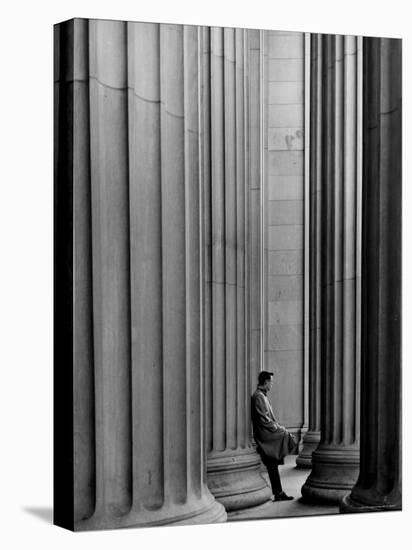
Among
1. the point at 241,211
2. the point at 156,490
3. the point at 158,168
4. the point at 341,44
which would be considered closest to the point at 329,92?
the point at 341,44

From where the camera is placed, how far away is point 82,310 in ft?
64.5

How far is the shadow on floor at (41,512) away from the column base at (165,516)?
129 centimetres

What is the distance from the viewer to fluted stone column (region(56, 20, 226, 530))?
1967 cm

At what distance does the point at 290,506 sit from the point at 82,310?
465 centimetres

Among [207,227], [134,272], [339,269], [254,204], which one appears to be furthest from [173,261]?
[339,269]

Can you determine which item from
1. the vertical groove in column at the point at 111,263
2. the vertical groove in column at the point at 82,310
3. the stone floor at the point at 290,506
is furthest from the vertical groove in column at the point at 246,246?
the vertical groove in column at the point at 82,310

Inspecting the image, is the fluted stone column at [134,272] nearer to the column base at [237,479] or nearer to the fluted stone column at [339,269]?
the column base at [237,479]

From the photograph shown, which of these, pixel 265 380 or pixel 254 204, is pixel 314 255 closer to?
pixel 254 204

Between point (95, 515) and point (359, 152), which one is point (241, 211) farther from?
point (95, 515)

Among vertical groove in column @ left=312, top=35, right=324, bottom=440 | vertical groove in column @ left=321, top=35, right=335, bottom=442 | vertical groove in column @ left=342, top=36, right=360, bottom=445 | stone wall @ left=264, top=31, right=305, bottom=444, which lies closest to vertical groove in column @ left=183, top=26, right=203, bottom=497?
stone wall @ left=264, top=31, right=305, bottom=444

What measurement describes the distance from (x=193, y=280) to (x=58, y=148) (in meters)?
2.64

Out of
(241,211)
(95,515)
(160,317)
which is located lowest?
(95,515)

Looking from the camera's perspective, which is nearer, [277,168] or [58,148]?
[58,148]

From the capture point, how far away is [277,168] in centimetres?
2198
